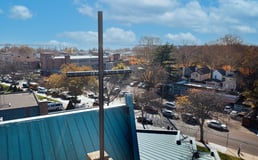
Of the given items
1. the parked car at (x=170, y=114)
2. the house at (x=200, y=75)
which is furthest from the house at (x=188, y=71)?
the parked car at (x=170, y=114)

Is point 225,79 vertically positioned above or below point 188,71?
below

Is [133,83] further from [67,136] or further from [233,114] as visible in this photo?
[67,136]

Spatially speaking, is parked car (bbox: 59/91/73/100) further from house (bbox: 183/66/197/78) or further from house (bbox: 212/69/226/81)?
house (bbox: 212/69/226/81)

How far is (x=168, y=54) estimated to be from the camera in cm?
3762

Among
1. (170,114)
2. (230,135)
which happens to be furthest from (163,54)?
(230,135)

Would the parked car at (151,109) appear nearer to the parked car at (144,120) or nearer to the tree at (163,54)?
the parked car at (144,120)

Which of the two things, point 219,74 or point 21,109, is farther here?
point 219,74

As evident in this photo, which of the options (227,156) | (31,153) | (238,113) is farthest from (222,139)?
(31,153)

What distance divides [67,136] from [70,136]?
74 mm

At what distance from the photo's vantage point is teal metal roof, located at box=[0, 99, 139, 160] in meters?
4.69

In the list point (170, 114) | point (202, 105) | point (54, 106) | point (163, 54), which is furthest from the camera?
Result: point (163, 54)

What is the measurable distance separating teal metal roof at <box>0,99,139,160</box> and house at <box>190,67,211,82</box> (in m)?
33.0

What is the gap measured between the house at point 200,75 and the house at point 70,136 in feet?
105

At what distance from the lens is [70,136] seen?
533cm
